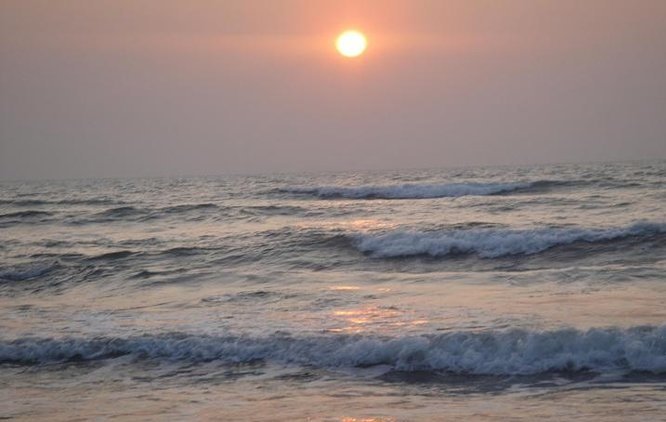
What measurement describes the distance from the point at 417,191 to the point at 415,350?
37415 mm

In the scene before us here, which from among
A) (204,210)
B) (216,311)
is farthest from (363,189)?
(216,311)

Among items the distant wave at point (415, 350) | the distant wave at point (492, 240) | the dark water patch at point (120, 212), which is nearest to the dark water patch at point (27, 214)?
the dark water patch at point (120, 212)

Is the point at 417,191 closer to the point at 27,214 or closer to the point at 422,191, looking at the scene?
the point at 422,191

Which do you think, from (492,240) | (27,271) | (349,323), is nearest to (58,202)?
(27,271)

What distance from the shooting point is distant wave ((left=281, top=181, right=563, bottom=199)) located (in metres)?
44.2

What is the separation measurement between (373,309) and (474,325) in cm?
234

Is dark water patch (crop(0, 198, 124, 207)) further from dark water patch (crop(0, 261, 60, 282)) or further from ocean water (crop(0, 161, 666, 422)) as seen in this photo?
dark water patch (crop(0, 261, 60, 282))

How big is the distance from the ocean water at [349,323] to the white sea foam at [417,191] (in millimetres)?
17083

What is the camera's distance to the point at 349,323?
1205 centimetres

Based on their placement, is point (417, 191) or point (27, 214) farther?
point (417, 191)

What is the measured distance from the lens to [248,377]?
10062 mm

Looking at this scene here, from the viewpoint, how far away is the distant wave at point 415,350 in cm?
967

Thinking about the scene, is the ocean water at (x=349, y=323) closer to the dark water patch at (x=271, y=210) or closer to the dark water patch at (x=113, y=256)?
the dark water patch at (x=113, y=256)

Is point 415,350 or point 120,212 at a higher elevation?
point 120,212
